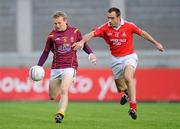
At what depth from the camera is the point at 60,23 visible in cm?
1300

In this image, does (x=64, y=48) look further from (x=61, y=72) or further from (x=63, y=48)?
(x=61, y=72)

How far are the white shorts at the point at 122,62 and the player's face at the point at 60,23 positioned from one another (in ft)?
5.72

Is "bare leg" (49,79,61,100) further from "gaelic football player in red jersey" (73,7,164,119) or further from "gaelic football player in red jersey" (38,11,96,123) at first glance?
"gaelic football player in red jersey" (73,7,164,119)

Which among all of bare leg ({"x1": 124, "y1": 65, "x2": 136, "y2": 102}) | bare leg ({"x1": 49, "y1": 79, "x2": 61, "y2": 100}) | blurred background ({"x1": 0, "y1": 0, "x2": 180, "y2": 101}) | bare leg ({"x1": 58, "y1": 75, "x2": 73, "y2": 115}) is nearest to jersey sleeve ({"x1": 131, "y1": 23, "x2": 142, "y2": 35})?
bare leg ({"x1": 124, "y1": 65, "x2": 136, "y2": 102})

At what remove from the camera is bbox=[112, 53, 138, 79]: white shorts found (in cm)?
1416

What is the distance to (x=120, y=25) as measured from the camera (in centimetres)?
1408

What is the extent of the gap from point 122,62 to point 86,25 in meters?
18.3

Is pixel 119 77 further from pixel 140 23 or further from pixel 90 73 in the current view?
pixel 140 23

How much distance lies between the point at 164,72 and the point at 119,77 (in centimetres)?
922

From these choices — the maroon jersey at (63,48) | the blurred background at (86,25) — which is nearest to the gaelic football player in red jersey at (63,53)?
the maroon jersey at (63,48)

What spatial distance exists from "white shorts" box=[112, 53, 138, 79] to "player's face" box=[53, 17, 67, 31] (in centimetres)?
174

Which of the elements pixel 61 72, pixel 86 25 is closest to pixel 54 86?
pixel 61 72

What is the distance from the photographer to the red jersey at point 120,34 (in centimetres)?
1405

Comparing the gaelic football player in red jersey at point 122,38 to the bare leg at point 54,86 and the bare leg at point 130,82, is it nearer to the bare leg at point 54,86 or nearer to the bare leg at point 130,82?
the bare leg at point 130,82
